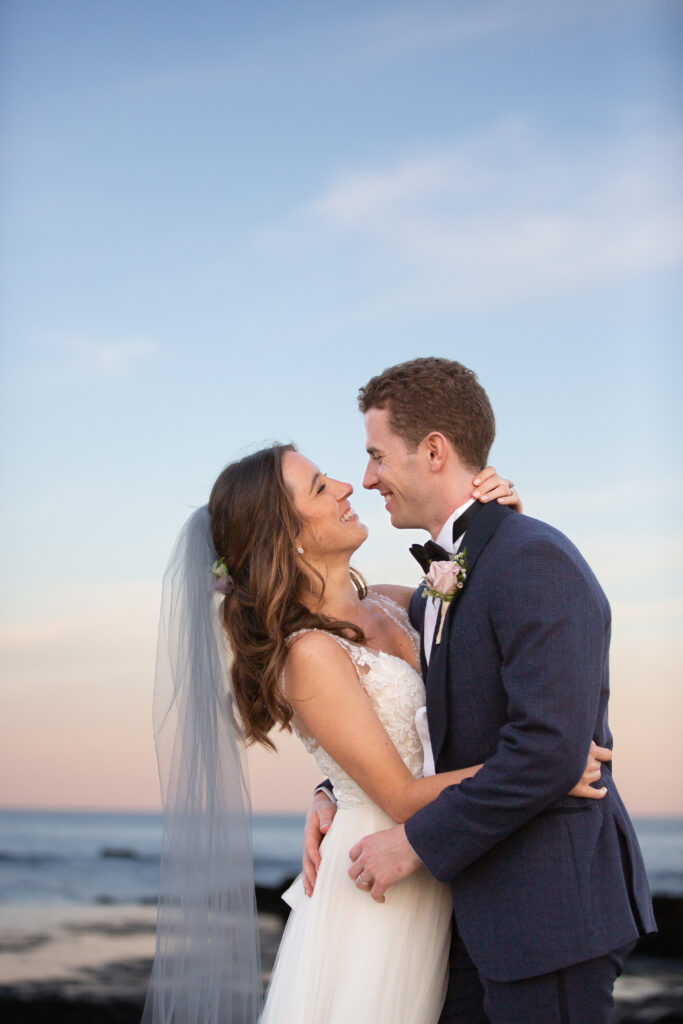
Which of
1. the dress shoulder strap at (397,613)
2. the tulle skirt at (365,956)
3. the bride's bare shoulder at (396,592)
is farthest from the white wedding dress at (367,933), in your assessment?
the bride's bare shoulder at (396,592)

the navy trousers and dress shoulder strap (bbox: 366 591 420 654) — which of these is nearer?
the navy trousers

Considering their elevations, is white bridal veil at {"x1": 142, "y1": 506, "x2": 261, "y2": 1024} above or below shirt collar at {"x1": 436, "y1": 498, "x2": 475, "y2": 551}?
below

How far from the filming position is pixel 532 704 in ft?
8.34

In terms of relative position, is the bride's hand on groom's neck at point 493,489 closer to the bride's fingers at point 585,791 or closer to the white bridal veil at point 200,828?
the bride's fingers at point 585,791

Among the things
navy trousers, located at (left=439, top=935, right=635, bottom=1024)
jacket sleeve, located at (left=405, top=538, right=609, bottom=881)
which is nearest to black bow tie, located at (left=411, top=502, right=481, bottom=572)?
jacket sleeve, located at (left=405, top=538, right=609, bottom=881)

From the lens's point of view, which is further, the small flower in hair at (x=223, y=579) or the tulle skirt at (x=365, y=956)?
the small flower in hair at (x=223, y=579)

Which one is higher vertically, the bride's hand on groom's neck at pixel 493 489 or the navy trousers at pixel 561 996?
the bride's hand on groom's neck at pixel 493 489

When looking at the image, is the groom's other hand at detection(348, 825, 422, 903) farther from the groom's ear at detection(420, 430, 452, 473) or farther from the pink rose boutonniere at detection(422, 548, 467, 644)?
the groom's ear at detection(420, 430, 452, 473)

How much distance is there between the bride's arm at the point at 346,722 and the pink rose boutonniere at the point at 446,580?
1.17 feet

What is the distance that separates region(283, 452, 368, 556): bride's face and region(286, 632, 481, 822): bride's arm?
0.39 meters

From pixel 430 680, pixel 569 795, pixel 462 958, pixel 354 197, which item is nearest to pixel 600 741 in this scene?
pixel 569 795

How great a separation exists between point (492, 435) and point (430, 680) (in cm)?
85

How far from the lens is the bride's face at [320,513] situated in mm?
3535

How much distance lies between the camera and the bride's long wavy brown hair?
3387 millimetres
